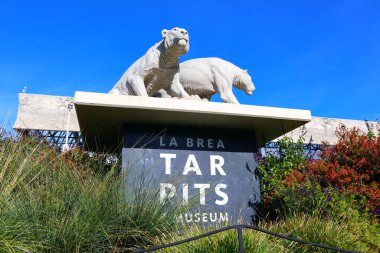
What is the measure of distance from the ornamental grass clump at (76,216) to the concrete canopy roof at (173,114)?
1133 mm

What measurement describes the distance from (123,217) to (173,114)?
188cm

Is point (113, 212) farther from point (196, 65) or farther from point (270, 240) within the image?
point (196, 65)

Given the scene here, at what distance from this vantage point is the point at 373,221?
201 inches

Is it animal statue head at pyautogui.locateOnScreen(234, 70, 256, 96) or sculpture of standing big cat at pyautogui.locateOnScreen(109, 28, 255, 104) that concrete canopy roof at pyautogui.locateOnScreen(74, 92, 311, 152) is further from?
animal statue head at pyautogui.locateOnScreen(234, 70, 256, 96)

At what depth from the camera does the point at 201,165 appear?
5.46m

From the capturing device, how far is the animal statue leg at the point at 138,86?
5.55 meters

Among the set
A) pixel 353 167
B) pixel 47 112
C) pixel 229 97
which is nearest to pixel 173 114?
pixel 229 97

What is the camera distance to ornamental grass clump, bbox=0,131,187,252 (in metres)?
3.11

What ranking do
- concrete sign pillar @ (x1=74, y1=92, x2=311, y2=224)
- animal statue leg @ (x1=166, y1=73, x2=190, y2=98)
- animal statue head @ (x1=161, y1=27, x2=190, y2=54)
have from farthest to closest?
animal statue leg @ (x1=166, y1=73, x2=190, y2=98), animal statue head @ (x1=161, y1=27, x2=190, y2=54), concrete sign pillar @ (x1=74, y1=92, x2=311, y2=224)

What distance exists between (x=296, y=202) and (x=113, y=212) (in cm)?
242

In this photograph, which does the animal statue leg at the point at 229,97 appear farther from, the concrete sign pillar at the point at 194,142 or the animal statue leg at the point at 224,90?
the concrete sign pillar at the point at 194,142

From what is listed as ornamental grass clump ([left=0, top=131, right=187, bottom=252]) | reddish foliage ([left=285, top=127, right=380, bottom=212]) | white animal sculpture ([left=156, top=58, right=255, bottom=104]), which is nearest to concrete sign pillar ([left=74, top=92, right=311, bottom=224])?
reddish foliage ([left=285, top=127, right=380, bottom=212])

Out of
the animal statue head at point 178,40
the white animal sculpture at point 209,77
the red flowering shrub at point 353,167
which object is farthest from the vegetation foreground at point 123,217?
the animal statue head at point 178,40

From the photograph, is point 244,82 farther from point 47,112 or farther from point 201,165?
point 47,112
